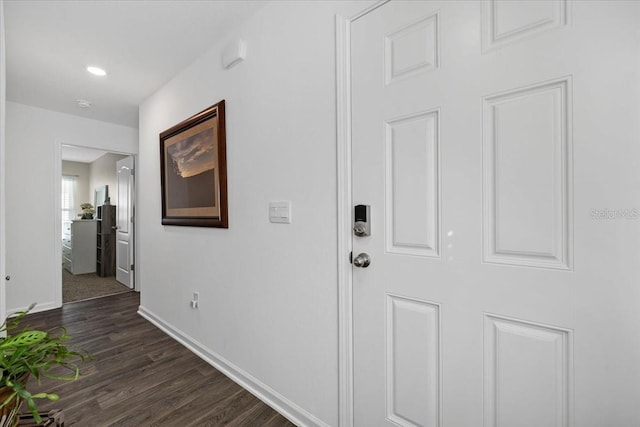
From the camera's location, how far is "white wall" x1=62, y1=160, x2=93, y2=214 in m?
6.68

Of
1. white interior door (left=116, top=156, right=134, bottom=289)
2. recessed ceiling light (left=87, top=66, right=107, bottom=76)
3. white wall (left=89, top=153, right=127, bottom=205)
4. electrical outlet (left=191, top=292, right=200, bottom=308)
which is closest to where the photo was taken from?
electrical outlet (left=191, top=292, right=200, bottom=308)

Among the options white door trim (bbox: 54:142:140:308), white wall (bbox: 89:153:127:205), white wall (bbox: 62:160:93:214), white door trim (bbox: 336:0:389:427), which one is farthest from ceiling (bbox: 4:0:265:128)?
white wall (bbox: 62:160:93:214)

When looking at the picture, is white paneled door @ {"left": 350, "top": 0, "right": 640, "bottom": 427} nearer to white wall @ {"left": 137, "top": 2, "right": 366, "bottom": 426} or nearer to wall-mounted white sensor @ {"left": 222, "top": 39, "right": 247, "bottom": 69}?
white wall @ {"left": 137, "top": 2, "right": 366, "bottom": 426}

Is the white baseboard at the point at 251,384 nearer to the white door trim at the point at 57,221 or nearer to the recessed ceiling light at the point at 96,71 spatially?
the white door trim at the point at 57,221

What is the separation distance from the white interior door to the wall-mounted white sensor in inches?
123

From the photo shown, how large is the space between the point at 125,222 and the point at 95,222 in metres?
1.73

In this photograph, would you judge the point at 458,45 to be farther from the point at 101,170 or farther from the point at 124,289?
the point at 101,170

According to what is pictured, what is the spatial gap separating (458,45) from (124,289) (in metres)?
5.09

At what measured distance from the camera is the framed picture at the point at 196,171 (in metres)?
2.02

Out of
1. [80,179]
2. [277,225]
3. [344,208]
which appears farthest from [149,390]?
[80,179]

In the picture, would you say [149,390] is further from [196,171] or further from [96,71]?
[96,71]

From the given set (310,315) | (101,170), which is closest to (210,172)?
(310,315)

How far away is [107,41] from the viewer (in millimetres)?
2053

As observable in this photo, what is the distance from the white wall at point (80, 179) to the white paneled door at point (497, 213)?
787 centimetres
